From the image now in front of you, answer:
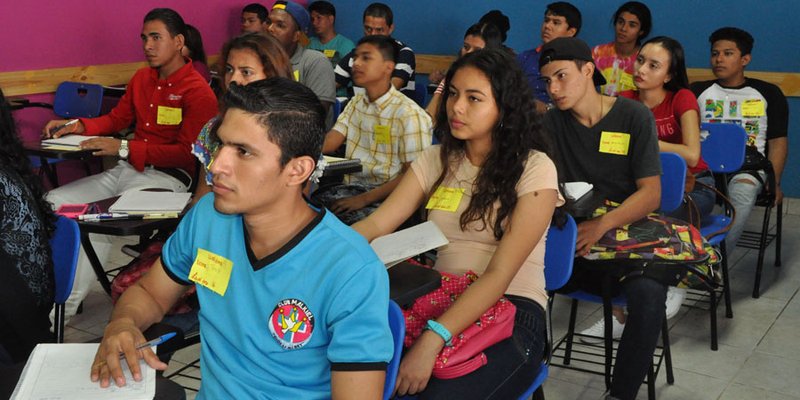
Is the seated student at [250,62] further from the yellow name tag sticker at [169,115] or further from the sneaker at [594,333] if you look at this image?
the sneaker at [594,333]

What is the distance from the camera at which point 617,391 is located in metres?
2.33

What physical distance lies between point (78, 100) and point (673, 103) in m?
3.47

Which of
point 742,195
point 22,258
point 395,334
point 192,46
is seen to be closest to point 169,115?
point 192,46

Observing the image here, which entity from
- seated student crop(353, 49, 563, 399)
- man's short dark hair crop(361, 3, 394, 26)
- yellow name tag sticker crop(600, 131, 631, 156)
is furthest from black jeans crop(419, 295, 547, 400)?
man's short dark hair crop(361, 3, 394, 26)

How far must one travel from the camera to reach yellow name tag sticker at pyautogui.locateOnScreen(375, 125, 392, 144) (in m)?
3.29

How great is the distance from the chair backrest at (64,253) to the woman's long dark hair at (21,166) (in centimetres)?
3

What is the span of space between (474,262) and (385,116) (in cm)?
145

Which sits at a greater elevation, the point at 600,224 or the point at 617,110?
the point at 617,110

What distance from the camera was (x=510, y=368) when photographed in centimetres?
167

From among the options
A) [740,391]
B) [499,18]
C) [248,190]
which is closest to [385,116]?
[740,391]

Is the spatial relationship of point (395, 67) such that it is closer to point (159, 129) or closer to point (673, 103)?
point (159, 129)

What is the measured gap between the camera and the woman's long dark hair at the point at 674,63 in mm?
3395

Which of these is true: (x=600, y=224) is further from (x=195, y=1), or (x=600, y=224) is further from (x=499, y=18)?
(x=195, y=1)

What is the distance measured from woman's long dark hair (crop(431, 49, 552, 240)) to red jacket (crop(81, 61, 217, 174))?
173 cm
